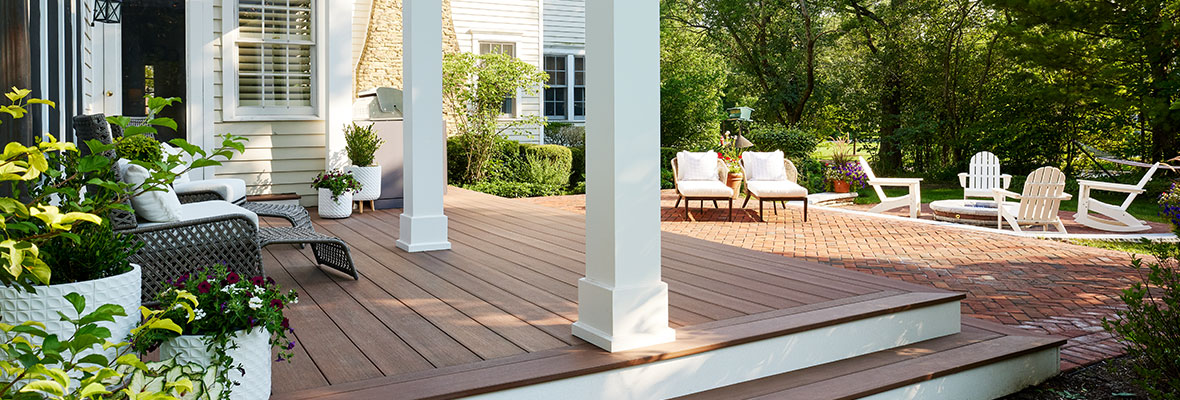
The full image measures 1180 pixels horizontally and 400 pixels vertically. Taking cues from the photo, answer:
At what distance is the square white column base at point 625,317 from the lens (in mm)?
3240

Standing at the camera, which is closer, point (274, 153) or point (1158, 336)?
point (1158, 336)

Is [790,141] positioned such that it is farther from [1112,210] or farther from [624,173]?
[624,173]

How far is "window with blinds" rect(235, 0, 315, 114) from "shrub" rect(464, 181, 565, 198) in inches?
192

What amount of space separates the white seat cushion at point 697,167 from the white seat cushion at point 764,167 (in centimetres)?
45

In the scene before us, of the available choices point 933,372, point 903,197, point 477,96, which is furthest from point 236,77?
point 903,197

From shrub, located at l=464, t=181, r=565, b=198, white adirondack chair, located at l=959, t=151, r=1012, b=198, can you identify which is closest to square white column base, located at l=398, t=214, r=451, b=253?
shrub, located at l=464, t=181, r=565, b=198

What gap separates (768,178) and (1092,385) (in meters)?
6.54

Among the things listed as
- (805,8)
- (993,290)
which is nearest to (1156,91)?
(805,8)

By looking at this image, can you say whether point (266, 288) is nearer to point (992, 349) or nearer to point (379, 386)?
point (379, 386)

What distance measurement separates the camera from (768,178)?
1043 centimetres

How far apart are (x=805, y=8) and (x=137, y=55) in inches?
548

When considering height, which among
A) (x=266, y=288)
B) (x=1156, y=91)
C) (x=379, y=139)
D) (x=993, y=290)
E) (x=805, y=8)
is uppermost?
(x=805, y=8)

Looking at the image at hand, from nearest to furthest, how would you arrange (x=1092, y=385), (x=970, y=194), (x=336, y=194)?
(x=1092, y=385)
(x=336, y=194)
(x=970, y=194)

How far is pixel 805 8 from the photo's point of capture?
18656 mm
